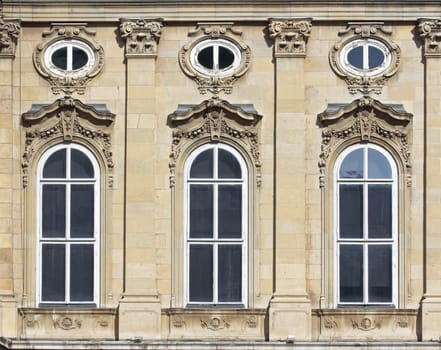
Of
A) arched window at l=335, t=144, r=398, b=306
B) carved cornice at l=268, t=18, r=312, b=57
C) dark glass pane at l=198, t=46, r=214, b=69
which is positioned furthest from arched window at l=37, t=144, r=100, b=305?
arched window at l=335, t=144, r=398, b=306

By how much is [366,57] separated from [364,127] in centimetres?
130

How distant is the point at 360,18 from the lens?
124 ft

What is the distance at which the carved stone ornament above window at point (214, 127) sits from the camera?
37.7 metres

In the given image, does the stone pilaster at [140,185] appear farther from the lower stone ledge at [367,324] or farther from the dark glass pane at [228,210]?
the lower stone ledge at [367,324]

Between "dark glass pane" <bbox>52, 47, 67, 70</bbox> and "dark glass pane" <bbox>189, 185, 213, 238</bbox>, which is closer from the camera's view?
"dark glass pane" <bbox>189, 185, 213, 238</bbox>

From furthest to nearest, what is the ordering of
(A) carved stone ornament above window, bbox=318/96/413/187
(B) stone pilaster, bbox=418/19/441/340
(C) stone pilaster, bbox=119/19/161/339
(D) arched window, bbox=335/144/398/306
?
(D) arched window, bbox=335/144/398/306
(A) carved stone ornament above window, bbox=318/96/413/187
(C) stone pilaster, bbox=119/19/161/339
(B) stone pilaster, bbox=418/19/441/340

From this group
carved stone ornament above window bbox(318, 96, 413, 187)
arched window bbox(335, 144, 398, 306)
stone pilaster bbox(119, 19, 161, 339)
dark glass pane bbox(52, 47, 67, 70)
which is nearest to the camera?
stone pilaster bbox(119, 19, 161, 339)

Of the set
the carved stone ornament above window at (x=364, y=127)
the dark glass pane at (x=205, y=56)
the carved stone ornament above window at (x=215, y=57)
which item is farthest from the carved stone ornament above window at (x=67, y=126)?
the carved stone ornament above window at (x=364, y=127)

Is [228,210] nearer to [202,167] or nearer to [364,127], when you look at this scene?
[202,167]

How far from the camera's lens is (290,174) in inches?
1483

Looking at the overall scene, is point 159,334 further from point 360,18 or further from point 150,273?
point 360,18

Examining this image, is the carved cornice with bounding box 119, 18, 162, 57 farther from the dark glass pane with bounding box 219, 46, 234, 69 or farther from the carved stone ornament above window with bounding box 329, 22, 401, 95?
the carved stone ornament above window with bounding box 329, 22, 401, 95

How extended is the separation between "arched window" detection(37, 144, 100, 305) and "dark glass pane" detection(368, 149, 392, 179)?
4921 mm

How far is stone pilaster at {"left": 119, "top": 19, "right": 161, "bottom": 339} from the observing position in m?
37.5
